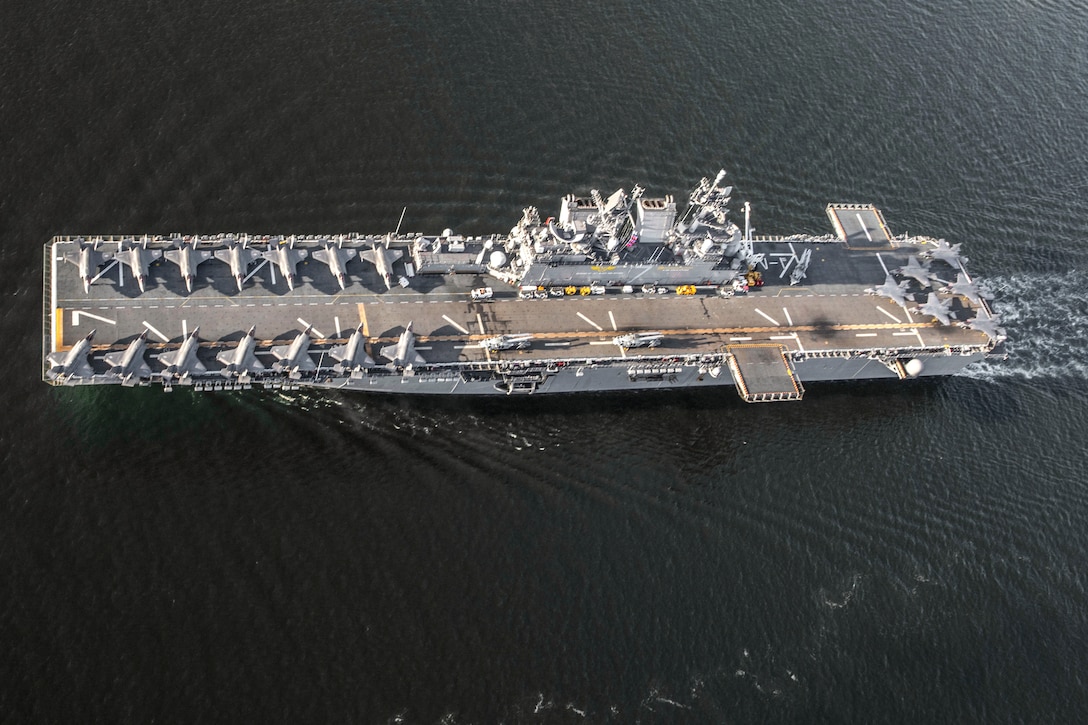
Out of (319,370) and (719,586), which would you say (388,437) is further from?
(719,586)

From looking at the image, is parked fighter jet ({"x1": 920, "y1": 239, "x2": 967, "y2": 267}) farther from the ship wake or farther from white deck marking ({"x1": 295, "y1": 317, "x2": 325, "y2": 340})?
white deck marking ({"x1": 295, "y1": 317, "x2": 325, "y2": 340})

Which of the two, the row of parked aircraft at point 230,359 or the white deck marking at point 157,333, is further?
the white deck marking at point 157,333

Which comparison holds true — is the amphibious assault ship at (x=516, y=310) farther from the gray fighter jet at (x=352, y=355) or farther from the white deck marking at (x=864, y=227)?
the white deck marking at (x=864, y=227)

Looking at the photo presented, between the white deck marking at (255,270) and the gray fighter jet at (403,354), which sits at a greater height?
the white deck marking at (255,270)

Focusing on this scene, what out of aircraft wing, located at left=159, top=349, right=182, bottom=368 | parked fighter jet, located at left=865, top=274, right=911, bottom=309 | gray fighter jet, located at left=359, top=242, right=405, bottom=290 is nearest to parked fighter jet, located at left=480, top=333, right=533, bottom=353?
gray fighter jet, located at left=359, top=242, right=405, bottom=290

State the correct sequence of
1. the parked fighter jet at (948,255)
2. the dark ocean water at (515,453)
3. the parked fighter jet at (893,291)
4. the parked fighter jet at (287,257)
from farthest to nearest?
the parked fighter jet at (948,255) < the parked fighter jet at (893,291) < the parked fighter jet at (287,257) < the dark ocean water at (515,453)

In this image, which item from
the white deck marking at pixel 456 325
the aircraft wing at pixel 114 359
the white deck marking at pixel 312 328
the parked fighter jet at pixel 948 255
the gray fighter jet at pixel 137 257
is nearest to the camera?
the aircraft wing at pixel 114 359

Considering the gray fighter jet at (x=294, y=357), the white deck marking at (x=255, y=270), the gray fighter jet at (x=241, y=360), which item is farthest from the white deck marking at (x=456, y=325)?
the white deck marking at (x=255, y=270)
